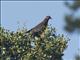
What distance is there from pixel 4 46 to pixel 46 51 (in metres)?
1.87

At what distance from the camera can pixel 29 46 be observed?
58.1 ft

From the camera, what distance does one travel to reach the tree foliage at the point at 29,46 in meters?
17.5

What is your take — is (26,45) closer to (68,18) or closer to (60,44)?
(60,44)

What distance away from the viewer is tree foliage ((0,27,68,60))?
17516mm

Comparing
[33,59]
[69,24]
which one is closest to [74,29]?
[69,24]

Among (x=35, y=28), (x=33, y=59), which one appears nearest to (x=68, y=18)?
(x=33, y=59)

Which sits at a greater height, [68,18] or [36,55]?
[68,18]

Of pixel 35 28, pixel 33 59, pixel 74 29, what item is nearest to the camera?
pixel 74 29

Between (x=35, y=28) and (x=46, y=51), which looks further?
(x=35, y=28)

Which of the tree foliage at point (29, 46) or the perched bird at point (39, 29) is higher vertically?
the perched bird at point (39, 29)

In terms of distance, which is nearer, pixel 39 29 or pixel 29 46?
pixel 29 46

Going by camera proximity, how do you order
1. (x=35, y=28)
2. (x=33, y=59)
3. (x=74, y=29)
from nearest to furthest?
1. (x=74, y=29)
2. (x=33, y=59)
3. (x=35, y=28)

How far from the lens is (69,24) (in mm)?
10477

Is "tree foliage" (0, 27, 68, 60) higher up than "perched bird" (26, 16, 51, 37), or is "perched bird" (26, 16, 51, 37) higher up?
"perched bird" (26, 16, 51, 37)
